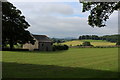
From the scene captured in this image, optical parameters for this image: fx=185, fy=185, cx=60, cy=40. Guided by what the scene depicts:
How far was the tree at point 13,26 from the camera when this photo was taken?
52362 mm

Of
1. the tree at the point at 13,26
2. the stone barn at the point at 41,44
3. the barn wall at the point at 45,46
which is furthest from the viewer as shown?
the barn wall at the point at 45,46

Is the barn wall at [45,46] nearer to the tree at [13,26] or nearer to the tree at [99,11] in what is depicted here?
the tree at [13,26]

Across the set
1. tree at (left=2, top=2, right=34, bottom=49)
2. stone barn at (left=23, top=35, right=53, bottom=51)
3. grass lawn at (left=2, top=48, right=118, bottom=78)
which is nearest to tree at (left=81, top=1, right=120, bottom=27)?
grass lawn at (left=2, top=48, right=118, bottom=78)

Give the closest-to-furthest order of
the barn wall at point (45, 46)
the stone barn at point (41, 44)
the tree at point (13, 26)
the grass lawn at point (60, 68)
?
1. the grass lawn at point (60, 68)
2. the tree at point (13, 26)
3. the stone barn at point (41, 44)
4. the barn wall at point (45, 46)

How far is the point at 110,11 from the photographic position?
62.0 ft

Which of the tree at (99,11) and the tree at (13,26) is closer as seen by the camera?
the tree at (99,11)

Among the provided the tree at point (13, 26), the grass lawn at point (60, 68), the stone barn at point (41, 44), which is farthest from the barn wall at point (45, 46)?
the grass lawn at point (60, 68)

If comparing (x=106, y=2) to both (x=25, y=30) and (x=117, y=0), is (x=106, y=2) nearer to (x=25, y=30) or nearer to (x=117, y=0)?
(x=117, y=0)

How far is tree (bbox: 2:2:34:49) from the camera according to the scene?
52.4 meters

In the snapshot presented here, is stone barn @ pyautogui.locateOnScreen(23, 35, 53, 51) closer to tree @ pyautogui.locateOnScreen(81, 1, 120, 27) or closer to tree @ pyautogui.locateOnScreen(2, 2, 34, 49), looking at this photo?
tree @ pyautogui.locateOnScreen(2, 2, 34, 49)

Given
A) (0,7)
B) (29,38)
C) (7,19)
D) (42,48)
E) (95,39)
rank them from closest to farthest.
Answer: (0,7) < (7,19) < (29,38) < (42,48) < (95,39)

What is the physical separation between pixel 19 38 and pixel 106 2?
41174mm

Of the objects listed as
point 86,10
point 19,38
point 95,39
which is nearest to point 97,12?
point 86,10

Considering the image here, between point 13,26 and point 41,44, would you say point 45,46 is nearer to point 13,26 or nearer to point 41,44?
point 41,44
